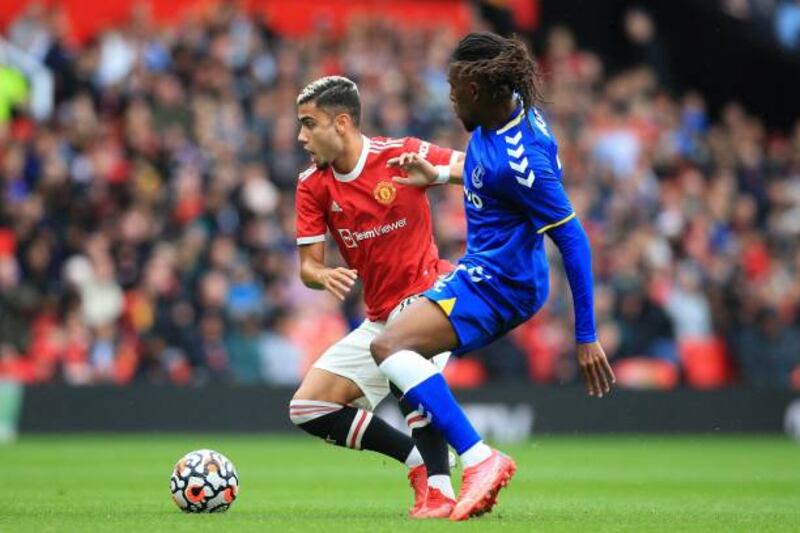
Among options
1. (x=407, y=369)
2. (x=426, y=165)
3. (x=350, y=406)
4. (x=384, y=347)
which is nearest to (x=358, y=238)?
(x=426, y=165)

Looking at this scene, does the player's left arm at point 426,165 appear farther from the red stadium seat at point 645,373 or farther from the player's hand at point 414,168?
the red stadium seat at point 645,373

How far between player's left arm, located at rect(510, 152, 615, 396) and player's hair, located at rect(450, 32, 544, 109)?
1.27 feet

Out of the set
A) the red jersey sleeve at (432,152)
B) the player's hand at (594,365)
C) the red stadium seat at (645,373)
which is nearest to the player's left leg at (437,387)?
the player's hand at (594,365)

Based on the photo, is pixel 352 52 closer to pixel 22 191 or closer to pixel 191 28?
pixel 191 28

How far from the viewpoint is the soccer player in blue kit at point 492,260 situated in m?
7.96

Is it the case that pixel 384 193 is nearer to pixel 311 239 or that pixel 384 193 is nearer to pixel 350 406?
pixel 311 239

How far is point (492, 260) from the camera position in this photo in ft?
27.0

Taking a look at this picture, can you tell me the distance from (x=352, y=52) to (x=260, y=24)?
51.9 inches

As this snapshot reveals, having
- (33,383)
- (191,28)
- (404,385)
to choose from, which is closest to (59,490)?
(404,385)

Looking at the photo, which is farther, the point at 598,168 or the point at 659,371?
the point at 598,168

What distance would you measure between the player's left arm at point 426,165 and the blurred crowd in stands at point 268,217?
917 centimetres

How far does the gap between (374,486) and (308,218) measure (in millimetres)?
3707

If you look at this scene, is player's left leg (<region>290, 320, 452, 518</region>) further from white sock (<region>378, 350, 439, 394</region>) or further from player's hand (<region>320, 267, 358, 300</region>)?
white sock (<region>378, 350, 439, 394</region>)

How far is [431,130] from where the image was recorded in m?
20.8
